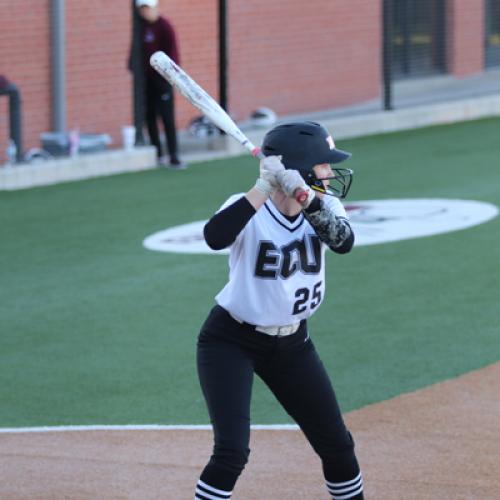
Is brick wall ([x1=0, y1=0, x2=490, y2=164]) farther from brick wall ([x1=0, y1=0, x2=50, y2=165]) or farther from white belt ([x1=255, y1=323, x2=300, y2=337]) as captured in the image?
white belt ([x1=255, y1=323, x2=300, y2=337])

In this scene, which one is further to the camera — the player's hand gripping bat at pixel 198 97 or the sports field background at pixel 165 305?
the sports field background at pixel 165 305

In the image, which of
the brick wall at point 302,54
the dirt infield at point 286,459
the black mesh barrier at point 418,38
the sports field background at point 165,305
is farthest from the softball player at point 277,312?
the black mesh barrier at point 418,38

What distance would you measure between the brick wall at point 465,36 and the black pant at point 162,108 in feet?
31.9

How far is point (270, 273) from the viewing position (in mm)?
5277

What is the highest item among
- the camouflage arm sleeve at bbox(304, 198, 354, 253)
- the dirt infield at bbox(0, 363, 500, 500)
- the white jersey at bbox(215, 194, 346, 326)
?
the camouflage arm sleeve at bbox(304, 198, 354, 253)

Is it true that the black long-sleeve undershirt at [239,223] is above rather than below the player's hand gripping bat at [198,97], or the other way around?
below

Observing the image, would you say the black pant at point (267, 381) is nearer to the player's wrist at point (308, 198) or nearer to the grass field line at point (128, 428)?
the player's wrist at point (308, 198)

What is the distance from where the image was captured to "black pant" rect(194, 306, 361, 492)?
5199 mm

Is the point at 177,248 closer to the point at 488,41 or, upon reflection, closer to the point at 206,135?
the point at 206,135

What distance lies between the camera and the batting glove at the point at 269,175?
5102 millimetres

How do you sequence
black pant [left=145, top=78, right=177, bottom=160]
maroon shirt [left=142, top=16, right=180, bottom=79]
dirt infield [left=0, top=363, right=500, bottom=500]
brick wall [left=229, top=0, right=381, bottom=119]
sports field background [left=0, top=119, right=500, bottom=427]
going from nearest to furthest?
dirt infield [left=0, top=363, right=500, bottom=500] < sports field background [left=0, top=119, right=500, bottom=427] < maroon shirt [left=142, top=16, right=180, bottom=79] < black pant [left=145, top=78, right=177, bottom=160] < brick wall [left=229, top=0, right=381, bottom=119]

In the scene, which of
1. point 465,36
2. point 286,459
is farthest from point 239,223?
point 465,36

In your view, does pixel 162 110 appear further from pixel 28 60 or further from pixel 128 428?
pixel 128 428

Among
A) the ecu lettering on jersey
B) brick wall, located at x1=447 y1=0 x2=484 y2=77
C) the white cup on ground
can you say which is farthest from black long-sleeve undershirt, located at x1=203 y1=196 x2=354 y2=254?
brick wall, located at x1=447 y1=0 x2=484 y2=77
